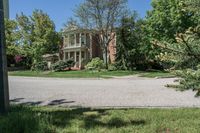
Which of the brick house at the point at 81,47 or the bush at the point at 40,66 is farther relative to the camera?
the brick house at the point at 81,47

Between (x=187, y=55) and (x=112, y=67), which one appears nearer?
(x=187, y=55)

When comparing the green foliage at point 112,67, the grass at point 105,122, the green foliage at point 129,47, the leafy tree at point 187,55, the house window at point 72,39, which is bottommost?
the grass at point 105,122

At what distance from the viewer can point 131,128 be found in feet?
19.1

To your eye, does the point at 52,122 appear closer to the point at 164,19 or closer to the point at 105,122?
the point at 105,122

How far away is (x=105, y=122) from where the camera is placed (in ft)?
20.8

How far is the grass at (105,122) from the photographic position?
18.6ft

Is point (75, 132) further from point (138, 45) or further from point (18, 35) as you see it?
point (18, 35)

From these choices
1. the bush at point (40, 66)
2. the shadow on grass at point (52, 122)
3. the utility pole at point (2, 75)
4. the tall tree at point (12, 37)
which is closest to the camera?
the shadow on grass at point (52, 122)

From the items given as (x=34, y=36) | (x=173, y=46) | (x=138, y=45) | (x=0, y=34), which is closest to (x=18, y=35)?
(x=34, y=36)

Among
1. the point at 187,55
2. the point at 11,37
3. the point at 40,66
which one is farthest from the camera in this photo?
the point at 11,37

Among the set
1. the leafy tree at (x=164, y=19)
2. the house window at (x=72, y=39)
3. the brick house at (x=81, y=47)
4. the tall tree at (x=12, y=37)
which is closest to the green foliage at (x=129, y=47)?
the leafy tree at (x=164, y=19)

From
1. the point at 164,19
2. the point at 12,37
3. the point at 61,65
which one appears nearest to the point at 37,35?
the point at 12,37

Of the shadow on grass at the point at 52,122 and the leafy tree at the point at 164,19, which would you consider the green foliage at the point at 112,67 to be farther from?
the shadow on grass at the point at 52,122

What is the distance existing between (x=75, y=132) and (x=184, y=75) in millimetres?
2759
